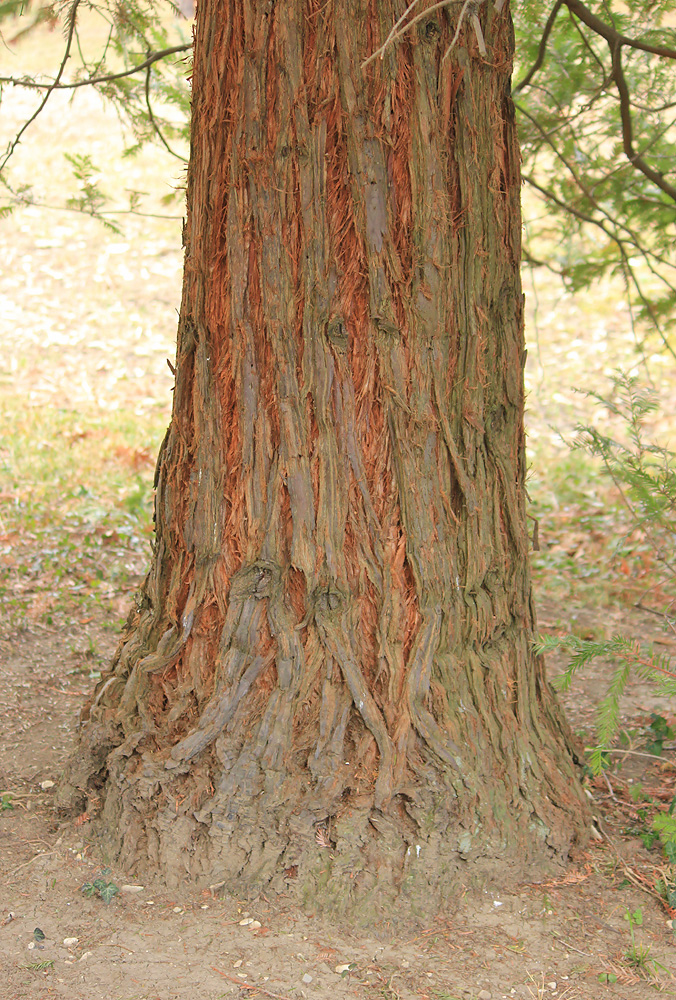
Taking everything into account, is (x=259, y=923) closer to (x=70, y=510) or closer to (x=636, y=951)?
(x=636, y=951)

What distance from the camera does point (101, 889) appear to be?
2521 millimetres

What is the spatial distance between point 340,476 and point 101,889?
136cm

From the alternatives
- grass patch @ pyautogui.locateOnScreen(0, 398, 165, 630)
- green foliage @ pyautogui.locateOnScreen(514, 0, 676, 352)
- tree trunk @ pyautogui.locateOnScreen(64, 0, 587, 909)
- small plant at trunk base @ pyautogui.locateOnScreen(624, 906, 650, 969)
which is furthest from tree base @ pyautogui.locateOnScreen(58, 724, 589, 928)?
green foliage @ pyautogui.locateOnScreen(514, 0, 676, 352)

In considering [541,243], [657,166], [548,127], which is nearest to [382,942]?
[548,127]

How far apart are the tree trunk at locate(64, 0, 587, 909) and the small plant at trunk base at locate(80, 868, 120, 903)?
115 mm

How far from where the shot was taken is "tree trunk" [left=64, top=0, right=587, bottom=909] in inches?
92.6

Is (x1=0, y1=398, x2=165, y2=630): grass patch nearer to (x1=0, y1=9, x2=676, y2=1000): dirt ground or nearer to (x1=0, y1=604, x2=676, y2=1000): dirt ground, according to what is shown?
(x1=0, y1=9, x2=676, y2=1000): dirt ground

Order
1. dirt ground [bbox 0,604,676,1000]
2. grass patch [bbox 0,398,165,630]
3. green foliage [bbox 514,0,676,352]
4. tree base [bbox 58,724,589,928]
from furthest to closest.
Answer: grass patch [bbox 0,398,165,630] < green foliage [bbox 514,0,676,352] < tree base [bbox 58,724,589,928] < dirt ground [bbox 0,604,676,1000]

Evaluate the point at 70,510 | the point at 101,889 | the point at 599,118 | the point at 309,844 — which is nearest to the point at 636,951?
the point at 309,844

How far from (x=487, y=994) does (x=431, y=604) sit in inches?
39.8

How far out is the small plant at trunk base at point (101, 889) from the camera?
2.50m

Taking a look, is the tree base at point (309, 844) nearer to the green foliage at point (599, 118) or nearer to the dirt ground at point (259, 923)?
the dirt ground at point (259, 923)

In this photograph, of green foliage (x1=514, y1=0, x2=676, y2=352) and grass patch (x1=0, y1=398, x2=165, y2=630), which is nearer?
green foliage (x1=514, y1=0, x2=676, y2=352)

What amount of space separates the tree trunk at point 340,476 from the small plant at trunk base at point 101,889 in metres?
0.11
